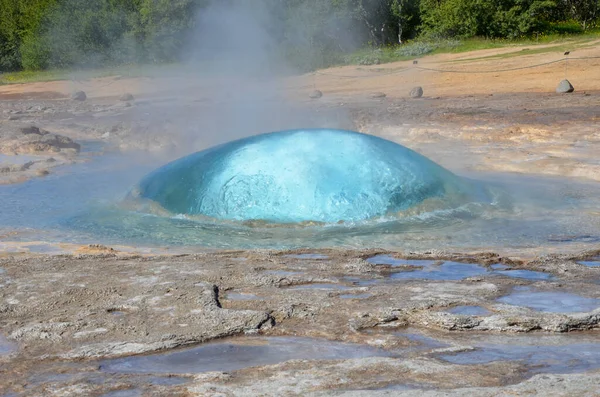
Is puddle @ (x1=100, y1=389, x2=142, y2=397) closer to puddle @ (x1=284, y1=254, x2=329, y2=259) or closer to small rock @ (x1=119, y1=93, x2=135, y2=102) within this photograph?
puddle @ (x1=284, y1=254, x2=329, y2=259)

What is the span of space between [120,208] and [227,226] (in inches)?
48.5

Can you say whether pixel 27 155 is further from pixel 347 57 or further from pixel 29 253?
pixel 347 57

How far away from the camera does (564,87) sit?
45.6ft

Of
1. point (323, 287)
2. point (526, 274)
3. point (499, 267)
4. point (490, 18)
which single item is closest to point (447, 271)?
point (499, 267)

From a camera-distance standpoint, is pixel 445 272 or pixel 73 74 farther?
pixel 73 74

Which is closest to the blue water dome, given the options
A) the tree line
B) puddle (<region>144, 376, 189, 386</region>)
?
puddle (<region>144, 376, 189, 386</region>)

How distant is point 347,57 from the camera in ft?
70.0

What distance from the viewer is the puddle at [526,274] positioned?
15.5ft

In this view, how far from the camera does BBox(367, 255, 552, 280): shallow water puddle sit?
4.78m

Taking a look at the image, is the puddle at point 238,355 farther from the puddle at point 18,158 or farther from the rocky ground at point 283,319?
the puddle at point 18,158

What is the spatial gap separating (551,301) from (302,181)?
3.10m

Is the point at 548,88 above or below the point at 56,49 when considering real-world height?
below

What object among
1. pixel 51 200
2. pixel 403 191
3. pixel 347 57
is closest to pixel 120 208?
pixel 51 200

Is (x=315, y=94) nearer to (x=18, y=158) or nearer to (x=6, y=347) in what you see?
(x=18, y=158)
